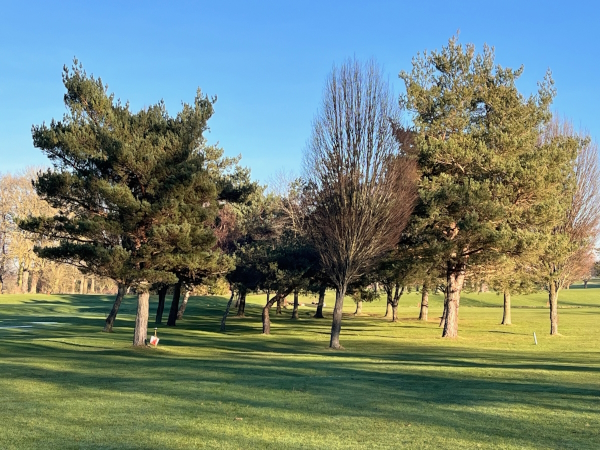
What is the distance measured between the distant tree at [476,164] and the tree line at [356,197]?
0.09 m

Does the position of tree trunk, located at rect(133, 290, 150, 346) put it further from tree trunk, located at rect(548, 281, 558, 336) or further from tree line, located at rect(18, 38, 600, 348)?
tree trunk, located at rect(548, 281, 558, 336)

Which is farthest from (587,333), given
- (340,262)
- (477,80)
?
(340,262)

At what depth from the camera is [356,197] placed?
83.7ft

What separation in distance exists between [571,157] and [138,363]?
88.6 feet

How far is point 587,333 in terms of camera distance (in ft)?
122

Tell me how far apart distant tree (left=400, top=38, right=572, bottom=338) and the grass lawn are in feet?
20.0

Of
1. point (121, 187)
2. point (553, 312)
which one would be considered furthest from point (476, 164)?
point (121, 187)

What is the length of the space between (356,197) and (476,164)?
8.78 metres

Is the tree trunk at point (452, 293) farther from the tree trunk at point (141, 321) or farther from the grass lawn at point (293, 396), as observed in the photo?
the tree trunk at point (141, 321)

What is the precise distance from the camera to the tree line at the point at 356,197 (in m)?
22.5

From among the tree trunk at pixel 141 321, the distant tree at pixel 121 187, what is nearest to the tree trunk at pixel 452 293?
the distant tree at pixel 121 187

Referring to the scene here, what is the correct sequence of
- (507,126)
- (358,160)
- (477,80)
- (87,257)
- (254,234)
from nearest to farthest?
(87,257) < (358,160) < (507,126) < (477,80) < (254,234)

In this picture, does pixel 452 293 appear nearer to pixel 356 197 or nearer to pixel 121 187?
pixel 356 197

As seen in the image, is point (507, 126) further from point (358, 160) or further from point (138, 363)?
point (138, 363)
